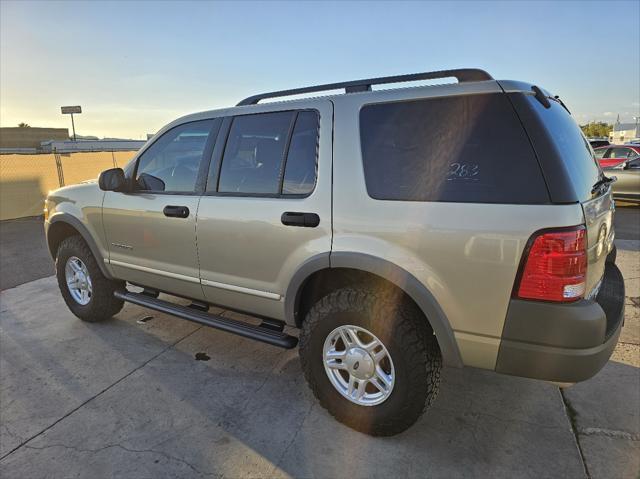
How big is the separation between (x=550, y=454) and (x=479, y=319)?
0.95 meters

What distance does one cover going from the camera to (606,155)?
472 inches

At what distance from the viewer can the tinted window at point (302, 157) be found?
8.21ft

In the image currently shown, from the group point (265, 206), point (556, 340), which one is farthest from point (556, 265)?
point (265, 206)

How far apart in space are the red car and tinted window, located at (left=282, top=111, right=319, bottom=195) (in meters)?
11.8

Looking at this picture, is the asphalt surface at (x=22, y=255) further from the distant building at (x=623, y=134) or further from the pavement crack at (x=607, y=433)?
the distant building at (x=623, y=134)

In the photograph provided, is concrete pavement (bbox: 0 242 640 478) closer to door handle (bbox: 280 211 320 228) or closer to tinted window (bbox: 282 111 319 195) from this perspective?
door handle (bbox: 280 211 320 228)

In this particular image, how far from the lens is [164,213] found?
3.09 meters

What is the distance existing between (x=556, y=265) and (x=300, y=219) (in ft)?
4.39

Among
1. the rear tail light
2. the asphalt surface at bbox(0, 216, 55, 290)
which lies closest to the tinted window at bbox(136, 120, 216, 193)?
the rear tail light

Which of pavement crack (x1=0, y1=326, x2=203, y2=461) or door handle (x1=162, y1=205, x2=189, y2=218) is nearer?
pavement crack (x1=0, y1=326, x2=203, y2=461)

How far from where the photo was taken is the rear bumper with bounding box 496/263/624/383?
5.95 ft

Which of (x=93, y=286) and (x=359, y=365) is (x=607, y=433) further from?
(x=93, y=286)

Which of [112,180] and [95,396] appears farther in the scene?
[112,180]

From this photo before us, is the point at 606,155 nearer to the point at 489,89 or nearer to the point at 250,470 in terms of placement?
the point at 489,89
